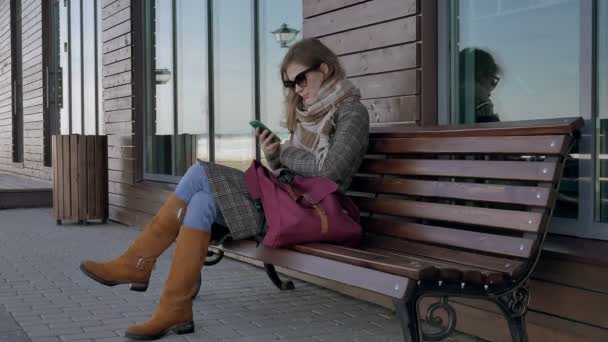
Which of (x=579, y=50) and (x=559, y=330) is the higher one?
(x=579, y=50)

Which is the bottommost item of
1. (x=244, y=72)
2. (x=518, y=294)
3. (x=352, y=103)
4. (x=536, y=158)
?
(x=518, y=294)

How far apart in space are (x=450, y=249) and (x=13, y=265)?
3.34 m

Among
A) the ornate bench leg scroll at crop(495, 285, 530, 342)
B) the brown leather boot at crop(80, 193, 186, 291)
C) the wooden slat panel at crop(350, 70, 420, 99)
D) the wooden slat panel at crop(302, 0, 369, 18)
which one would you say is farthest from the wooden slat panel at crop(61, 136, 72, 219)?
the ornate bench leg scroll at crop(495, 285, 530, 342)

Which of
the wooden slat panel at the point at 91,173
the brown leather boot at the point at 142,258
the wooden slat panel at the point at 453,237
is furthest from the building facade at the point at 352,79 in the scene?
the brown leather boot at the point at 142,258

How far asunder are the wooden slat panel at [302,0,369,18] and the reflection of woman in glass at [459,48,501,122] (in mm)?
773

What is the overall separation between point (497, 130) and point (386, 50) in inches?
48.6

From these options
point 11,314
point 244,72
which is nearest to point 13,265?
point 11,314

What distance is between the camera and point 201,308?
3.76m

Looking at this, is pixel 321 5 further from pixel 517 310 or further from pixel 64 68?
pixel 64 68

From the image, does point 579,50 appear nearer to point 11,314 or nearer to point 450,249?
point 450,249

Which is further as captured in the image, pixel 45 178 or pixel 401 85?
pixel 45 178

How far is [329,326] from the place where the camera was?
3.43 metres

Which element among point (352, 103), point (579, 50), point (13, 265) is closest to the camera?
point (579, 50)

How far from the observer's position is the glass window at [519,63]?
9.90 feet
